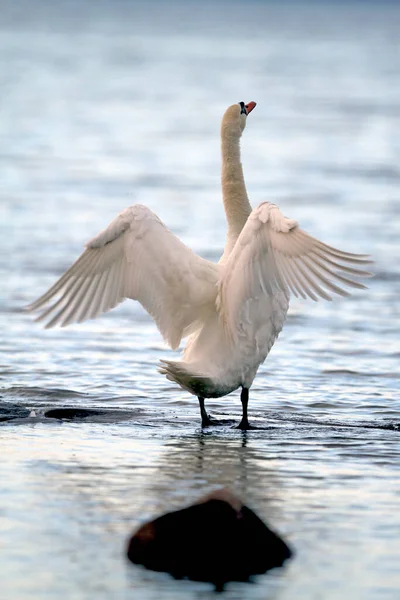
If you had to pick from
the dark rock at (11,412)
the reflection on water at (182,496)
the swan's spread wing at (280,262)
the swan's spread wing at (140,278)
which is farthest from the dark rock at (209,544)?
the dark rock at (11,412)

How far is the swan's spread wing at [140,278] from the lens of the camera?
405 inches

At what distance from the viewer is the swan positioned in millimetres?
9500

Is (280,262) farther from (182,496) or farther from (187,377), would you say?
(182,496)

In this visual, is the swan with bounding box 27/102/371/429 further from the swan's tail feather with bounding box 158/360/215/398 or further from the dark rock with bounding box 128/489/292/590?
the dark rock with bounding box 128/489/292/590

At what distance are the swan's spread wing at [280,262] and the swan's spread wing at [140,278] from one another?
0.39 m

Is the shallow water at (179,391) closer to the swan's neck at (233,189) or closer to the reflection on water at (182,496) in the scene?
the reflection on water at (182,496)

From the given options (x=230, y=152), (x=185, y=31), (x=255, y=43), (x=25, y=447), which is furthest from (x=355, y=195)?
(x=185, y=31)

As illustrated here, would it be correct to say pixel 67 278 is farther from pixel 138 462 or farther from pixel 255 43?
pixel 255 43

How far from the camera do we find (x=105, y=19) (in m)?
128

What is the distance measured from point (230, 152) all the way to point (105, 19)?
11861 cm

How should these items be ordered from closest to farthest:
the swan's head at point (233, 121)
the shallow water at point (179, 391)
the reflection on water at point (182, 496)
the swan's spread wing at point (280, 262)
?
the reflection on water at point (182, 496) < the shallow water at point (179, 391) < the swan's spread wing at point (280, 262) < the swan's head at point (233, 121)

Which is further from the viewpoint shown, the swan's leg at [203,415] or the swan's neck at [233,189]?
the swan's neck at [233,189]

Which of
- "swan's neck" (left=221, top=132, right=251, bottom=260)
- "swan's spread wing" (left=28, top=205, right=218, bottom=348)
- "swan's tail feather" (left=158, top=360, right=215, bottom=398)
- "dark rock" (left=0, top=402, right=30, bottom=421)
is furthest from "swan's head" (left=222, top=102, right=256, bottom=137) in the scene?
"dark rock" (left=0, top=402, right=30, bottom=421)

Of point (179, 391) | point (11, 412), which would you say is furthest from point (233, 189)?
point (11, 412)
